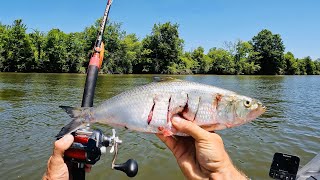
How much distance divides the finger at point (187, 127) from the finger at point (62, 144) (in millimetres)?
1105

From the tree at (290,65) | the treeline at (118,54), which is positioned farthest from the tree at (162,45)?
A: the tree at (290,65)

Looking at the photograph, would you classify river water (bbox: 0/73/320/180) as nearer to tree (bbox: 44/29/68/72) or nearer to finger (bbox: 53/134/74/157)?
finger (bbox: 53/134/74/157)

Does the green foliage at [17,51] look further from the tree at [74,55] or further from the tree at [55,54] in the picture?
the tree at [74,55]

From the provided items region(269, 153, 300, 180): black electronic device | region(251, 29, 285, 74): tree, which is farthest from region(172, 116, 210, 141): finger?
region(251, 29, 285, 74): tree

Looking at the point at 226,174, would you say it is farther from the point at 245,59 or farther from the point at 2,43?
the point at 245,59

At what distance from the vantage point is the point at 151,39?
8656 cm

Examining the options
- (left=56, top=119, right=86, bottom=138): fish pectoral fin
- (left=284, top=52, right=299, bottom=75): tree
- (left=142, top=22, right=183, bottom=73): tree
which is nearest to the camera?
(left=56, top=119, right=86, bottom=138): fish pectoral fin

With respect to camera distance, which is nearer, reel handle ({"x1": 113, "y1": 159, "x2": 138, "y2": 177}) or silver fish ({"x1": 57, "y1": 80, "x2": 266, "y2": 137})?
silver fish ({"x1": 57, "y1": 80, "x2": 266, "y2": 137})

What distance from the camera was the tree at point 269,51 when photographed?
10881cm

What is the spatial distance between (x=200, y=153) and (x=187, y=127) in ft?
1.27

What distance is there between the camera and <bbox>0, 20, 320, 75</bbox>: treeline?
7488 cm

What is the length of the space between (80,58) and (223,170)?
75.7 m

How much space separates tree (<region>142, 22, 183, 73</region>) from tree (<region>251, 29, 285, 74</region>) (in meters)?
37.4

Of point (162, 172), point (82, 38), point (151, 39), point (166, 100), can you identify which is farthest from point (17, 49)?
point (166, 100)
